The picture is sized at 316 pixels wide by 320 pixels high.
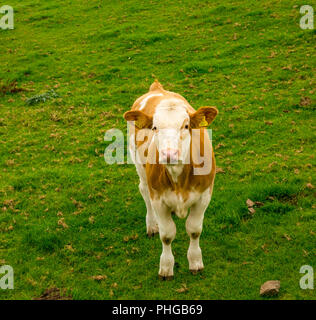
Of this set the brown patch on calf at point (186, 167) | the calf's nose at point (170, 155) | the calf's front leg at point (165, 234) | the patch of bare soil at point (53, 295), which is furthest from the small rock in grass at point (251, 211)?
the patch of bare soil at point (53, 295)

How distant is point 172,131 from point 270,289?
2484mm

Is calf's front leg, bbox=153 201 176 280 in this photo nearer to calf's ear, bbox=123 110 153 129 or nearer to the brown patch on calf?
the brown patch on calf

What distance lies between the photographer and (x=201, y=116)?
17.3ft

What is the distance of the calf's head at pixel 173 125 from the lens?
4.72 metres

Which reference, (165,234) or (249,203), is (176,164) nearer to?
(165,234)

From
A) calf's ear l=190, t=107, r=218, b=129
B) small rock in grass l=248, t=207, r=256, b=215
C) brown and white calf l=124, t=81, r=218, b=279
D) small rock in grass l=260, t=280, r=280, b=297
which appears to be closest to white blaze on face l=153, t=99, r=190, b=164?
brown and white calf l=124, t=81, r=218, b=279

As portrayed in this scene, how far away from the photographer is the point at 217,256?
253 inches

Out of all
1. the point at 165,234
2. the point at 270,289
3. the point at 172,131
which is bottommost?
the point at 270,289

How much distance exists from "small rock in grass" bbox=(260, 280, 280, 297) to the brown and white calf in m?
1.01

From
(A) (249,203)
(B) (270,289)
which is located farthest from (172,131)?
(A) (249,203)

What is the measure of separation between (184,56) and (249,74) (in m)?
3.15
